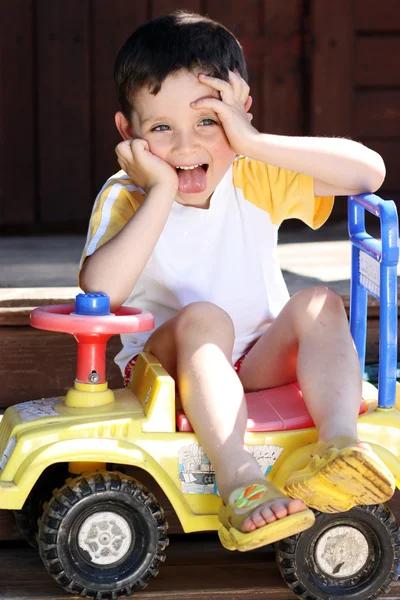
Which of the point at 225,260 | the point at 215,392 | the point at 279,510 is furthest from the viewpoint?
the point at 225,260

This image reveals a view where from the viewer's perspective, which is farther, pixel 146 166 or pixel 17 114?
pixel 17 114

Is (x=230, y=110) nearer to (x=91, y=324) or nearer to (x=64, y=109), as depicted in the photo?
(x=91, y=324)

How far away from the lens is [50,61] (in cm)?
442

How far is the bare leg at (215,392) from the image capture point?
191 cm

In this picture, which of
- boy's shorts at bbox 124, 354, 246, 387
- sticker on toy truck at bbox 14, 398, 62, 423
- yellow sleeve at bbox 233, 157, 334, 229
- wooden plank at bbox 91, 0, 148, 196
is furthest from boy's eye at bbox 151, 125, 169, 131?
wooden plank at bbox 91, 0, 148, 196

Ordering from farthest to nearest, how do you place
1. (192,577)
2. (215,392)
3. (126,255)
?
1. (192,577)
2. (126,255)
3. (215,392)

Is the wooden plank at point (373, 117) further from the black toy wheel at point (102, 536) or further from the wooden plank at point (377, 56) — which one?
the black toy wheel at point (102, 536)

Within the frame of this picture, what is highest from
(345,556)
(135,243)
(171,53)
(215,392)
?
(171,53)

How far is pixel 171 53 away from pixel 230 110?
0.16 metres

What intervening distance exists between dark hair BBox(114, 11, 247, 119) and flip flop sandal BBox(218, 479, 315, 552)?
81cm

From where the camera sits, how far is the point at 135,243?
6.79 ft

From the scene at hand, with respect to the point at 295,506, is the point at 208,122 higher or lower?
higher

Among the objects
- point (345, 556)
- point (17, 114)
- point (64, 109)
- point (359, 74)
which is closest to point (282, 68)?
point (359, 74)

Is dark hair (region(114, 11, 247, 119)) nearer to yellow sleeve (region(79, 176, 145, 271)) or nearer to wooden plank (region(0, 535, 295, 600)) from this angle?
yellow sleeve (region(79, 176, 145, 271))
